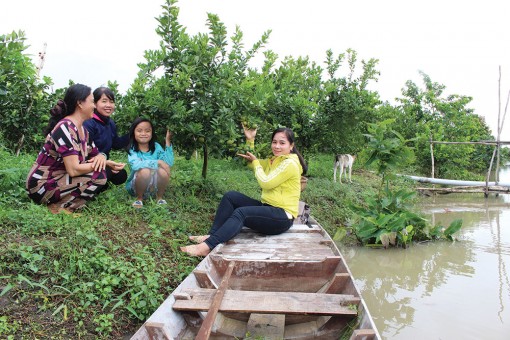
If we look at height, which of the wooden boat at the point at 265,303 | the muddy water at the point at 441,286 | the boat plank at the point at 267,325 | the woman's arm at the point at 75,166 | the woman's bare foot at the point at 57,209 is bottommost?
the muddy water at the point at 441,286

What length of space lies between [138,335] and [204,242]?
174 cm

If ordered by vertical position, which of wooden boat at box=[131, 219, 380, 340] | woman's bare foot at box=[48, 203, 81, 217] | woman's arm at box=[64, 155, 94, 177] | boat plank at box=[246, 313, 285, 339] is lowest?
boat plank at box=[246, 313, 285, 339]

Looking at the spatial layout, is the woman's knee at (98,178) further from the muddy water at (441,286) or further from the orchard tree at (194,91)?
the muddy water at (441,286)

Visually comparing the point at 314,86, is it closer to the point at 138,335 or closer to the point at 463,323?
the point at 463,323

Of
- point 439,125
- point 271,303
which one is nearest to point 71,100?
point 271,303

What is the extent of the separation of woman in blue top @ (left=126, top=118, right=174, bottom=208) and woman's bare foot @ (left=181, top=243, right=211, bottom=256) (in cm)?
100

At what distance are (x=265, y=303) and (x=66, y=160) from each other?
2374 millimetres

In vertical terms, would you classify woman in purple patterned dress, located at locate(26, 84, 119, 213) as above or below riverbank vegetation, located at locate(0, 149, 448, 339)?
above

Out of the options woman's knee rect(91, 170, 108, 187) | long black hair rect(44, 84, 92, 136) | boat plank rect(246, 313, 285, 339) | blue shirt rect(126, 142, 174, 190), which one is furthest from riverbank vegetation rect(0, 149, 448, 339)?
long black hair rect(44, 84, 92, 136)

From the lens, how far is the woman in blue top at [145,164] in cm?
452

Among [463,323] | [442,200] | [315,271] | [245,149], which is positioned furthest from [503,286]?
[442,200]

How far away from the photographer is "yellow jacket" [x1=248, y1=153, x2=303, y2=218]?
3.93m

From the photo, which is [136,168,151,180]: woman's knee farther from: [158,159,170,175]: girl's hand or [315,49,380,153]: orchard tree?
[315,49,380,153]: orchard tree

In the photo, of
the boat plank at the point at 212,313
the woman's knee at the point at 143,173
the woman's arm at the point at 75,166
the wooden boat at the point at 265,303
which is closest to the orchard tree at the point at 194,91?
the woman's knee at the point at 143,173
